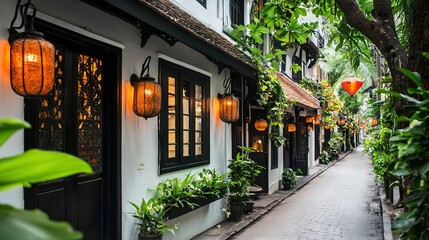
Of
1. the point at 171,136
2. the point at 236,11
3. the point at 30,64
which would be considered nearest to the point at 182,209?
the point at 171,136

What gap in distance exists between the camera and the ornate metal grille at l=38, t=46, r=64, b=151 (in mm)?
4496

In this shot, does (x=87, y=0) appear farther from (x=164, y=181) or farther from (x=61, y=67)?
(x=164, y=181)

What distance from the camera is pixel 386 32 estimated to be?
15.1ft

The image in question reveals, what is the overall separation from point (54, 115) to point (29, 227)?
4.19m

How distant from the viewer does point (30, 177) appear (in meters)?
0.88

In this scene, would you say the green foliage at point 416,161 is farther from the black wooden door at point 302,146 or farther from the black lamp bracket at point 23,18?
the black wooden door at point 302,146

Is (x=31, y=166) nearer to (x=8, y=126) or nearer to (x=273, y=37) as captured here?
(x=8, y=126)

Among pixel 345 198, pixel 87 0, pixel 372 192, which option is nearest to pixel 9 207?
pixel 87 0

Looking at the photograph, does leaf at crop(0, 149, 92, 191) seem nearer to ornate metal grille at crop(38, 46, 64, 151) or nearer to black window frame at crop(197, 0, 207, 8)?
ornate metal grille at crop(38, 46, 64, 151)

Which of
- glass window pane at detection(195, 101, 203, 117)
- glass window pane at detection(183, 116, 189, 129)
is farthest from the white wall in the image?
glass window pane at detection(183, 116, 189, 129)

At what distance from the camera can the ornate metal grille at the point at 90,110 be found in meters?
5.21

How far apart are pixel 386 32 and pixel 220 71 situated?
5174mm

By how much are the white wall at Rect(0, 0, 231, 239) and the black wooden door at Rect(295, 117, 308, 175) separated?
1194cm

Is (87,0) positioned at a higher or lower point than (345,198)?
higher
